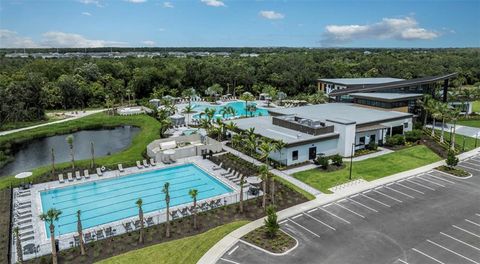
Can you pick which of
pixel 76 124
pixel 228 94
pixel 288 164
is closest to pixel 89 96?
pixel 76 124

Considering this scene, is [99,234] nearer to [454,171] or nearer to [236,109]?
[454,171]

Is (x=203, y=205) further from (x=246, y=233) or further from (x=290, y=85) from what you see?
(x=290, y=85)

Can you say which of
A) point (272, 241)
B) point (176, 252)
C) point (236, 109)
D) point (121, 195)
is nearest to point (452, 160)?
point (272, 241)

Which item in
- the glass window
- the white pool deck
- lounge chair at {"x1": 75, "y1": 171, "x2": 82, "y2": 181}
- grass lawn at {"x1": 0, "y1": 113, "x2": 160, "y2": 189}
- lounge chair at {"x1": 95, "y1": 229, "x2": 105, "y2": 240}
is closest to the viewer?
the white pool deck

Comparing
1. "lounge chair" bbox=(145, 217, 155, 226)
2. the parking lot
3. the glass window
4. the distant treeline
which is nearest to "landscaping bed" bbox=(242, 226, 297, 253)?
the parking lot

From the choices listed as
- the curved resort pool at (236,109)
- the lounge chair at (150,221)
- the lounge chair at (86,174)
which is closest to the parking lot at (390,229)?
the lounge chair at (150,221)

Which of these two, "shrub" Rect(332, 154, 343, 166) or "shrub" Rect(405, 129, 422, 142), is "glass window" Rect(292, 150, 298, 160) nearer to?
"shrub" Rect(332, 154, 343, 166)

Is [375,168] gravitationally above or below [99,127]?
above
